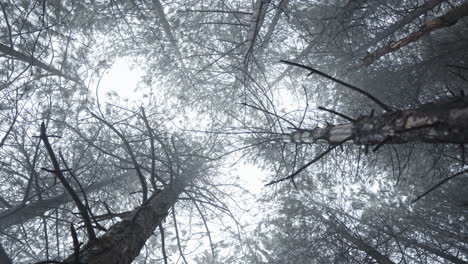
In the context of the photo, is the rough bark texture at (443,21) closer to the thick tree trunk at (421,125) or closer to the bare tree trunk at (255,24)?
the thick tree trunk at (421,125)

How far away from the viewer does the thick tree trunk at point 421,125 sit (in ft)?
4.38

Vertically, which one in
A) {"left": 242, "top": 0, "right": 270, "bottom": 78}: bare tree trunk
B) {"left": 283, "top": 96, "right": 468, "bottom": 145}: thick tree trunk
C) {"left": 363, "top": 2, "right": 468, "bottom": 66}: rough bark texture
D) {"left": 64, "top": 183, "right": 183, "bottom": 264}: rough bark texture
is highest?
{"left": 242, "top": 0, "right": 270, "bottom": 78}: bare tree trunk

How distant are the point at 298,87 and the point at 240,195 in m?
5.40

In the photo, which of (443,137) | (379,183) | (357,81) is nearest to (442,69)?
(357,81)

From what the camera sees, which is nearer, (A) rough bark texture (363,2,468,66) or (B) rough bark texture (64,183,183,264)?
(B) rough bark texture (64,183,183,264)

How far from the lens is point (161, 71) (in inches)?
360

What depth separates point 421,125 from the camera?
1573 millimetres

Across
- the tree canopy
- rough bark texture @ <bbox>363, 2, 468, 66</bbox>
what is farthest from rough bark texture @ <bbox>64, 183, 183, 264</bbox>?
rough bark texture @ <bbox>363, 2, 468, 66</bbox>

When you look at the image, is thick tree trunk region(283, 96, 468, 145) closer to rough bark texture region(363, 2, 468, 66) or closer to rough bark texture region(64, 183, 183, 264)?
rough bark texture region(363, 2, 468, 66)

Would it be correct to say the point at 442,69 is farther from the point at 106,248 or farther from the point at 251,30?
the point at 106,248

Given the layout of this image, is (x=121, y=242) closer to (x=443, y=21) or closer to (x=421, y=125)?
(x=421, y=125)

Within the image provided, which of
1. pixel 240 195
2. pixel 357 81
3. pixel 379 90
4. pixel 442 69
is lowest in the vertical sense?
pixel 240 195

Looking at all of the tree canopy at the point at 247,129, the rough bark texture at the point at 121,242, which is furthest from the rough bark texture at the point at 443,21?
the rough bark texture at the point at 121,242

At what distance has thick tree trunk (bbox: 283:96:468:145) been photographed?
1.33 m
